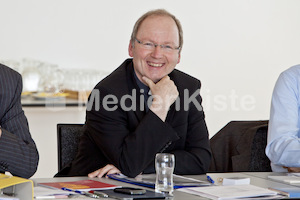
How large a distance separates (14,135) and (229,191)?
738 millimetres

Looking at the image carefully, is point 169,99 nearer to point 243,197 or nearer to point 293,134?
point 293,134

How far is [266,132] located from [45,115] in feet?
6.26

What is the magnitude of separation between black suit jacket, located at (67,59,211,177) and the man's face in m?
0.07

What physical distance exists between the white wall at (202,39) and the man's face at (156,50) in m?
2.05

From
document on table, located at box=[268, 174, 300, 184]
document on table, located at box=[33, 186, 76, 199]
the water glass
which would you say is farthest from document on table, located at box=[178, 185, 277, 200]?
document on table, located at box=[33, 186, 76, 199]

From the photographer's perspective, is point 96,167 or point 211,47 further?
point 211,47

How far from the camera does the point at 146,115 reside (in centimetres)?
220

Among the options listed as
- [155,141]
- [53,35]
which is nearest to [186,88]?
[155,141]

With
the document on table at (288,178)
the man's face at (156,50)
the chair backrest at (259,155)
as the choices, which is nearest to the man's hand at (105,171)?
the man's face at (156,50)

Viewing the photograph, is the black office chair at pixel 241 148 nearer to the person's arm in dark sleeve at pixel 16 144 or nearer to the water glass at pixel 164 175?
the water glass at pixel 164 175

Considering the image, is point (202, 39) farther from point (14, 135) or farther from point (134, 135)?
point (14, 135)

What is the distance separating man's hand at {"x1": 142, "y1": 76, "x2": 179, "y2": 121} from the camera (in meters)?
2.23

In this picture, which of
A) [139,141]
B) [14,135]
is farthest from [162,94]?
[14,135]

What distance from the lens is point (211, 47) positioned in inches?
193
